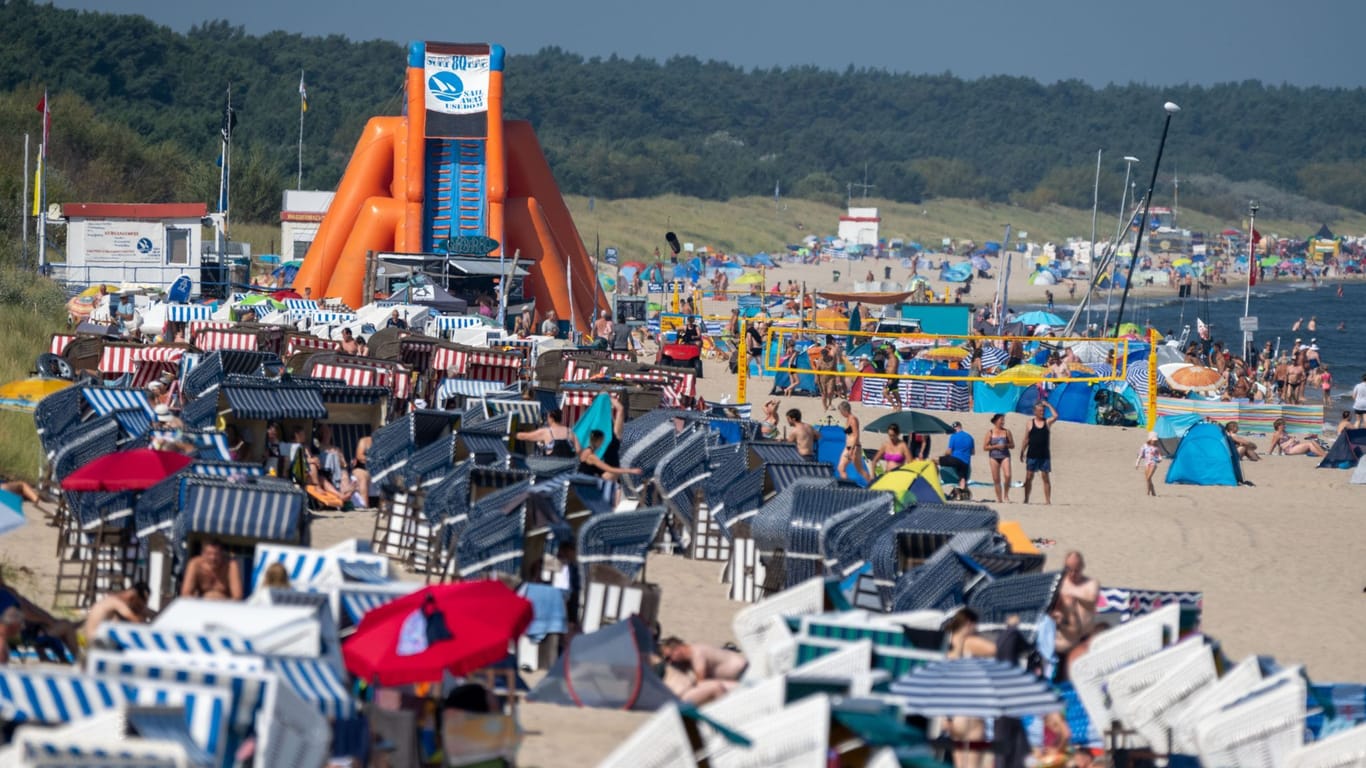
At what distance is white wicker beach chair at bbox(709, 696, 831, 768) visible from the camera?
5320 mm

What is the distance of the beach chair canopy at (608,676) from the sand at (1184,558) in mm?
76

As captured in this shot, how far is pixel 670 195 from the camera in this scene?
92.7 meters

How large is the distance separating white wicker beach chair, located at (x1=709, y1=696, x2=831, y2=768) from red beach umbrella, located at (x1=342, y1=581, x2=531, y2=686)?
60.4 inches

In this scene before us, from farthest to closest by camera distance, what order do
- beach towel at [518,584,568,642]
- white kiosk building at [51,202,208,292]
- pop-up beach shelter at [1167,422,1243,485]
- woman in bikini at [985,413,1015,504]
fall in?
white kiosk building at [51,202,208,292] → pop-up beach shelter at [1167,422,1243,485] → woman in bikini at [985,413,1015,504] → beach towel at [518,584,568,642]

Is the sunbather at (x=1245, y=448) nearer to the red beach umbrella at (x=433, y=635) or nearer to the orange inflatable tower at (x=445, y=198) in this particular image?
the orange inflatable tower at (x=445, y=198)

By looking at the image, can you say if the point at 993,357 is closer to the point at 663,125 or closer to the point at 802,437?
the point at 802,437

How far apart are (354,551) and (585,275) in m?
20.3

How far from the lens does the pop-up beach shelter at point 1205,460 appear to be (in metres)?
17.3

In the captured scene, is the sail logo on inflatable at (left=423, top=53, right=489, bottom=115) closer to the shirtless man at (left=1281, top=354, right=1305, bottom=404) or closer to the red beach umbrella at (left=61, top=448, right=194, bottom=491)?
the shirtless man at (left=1281, top=354, right=1305, bottom=404)

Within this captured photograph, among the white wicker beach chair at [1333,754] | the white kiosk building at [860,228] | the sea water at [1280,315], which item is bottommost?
the sea water at [1280,315]

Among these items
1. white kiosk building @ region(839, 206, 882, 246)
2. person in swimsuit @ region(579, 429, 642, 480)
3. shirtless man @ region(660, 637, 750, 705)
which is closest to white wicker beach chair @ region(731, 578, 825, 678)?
shirtless man @ region(660, 637, 750, 705)

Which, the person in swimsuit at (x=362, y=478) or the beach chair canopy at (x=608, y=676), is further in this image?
the person in swimsuit at (x=362, y=478)

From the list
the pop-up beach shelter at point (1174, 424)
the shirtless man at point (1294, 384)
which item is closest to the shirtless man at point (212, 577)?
the pop-up beach shelter at point (1174, 424)

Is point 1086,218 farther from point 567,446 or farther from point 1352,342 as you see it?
point 567,446
